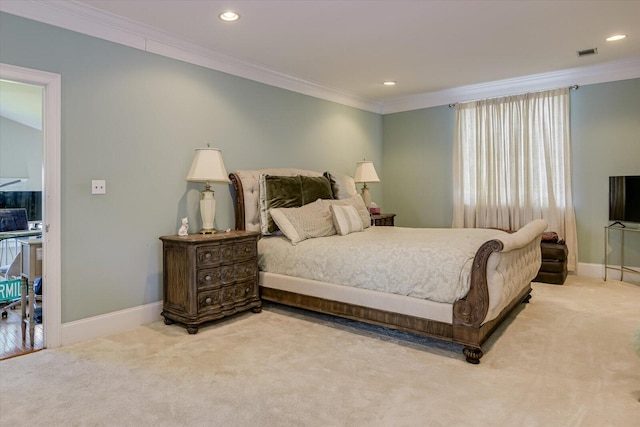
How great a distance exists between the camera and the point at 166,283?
344cm

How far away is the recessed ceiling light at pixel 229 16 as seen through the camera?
3.13 m

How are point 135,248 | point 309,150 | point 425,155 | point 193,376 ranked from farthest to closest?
point 425,155
point 309,150
point 135,248
point 193,376

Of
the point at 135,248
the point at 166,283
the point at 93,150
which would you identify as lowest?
the point at 166,283

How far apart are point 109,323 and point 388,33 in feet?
11.3

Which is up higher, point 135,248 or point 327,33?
point 327,33

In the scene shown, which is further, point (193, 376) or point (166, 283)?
point (166, 283)

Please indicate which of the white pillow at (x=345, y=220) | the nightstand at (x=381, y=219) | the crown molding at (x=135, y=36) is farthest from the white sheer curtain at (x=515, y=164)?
the crown molding at (x=135, y=36)

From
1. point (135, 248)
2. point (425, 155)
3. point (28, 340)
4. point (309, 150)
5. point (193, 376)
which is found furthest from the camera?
point (425, 155)

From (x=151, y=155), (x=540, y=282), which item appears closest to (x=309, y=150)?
(x=151, y=155)

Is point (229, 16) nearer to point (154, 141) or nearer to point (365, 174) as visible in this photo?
point (154, 141)

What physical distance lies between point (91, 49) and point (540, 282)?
520cm

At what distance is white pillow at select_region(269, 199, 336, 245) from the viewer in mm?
3742

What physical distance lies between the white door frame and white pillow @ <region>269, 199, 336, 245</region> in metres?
1.76

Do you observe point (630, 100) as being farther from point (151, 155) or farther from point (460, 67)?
point (151, 155)
